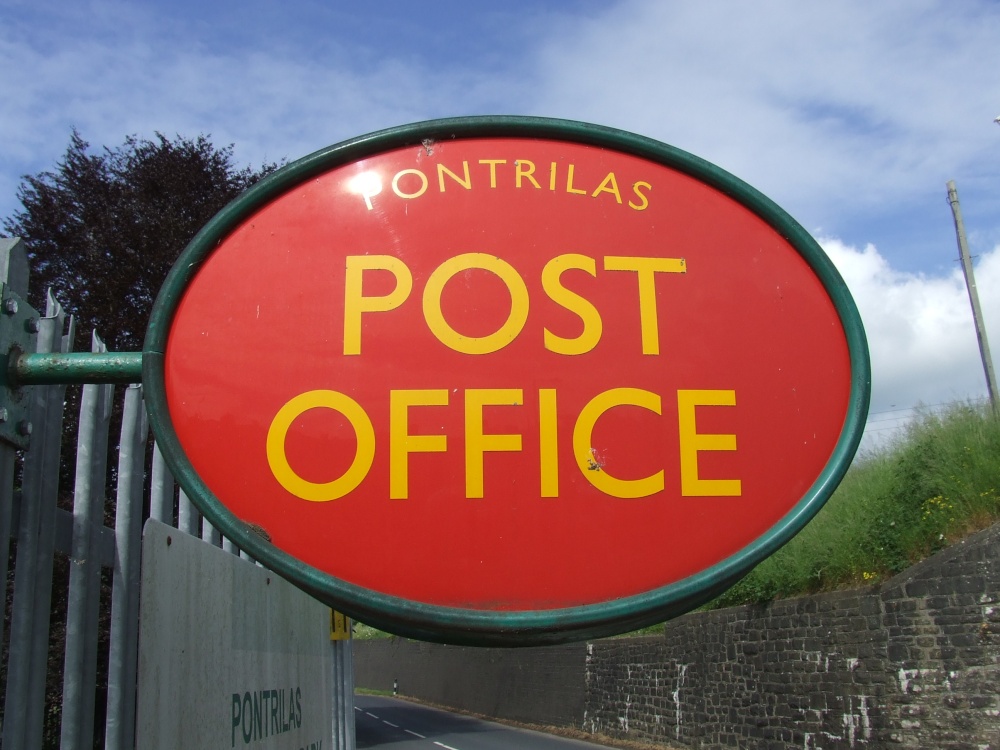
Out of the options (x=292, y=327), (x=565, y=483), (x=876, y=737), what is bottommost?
(x=876, y=737)

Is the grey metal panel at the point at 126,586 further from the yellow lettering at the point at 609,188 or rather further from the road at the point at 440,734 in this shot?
the road at the point at 440,734

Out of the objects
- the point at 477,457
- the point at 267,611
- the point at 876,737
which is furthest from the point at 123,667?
the point at 876,737

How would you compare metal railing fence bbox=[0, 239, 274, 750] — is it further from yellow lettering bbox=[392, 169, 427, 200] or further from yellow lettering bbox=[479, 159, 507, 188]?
yellow lettering bbox=[479, 159, 507, 188]

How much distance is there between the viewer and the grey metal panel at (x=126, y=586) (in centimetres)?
216

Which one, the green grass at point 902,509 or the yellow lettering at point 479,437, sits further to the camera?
the green grass at point 902,509

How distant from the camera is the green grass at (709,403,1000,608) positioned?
35.0 ft

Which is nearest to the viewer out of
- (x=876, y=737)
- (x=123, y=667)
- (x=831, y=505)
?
(x=123, y=667)

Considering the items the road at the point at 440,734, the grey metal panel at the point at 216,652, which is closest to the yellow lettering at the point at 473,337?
the grey metal panel at the point at 216,652

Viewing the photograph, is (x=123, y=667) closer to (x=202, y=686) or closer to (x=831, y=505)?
(x=202, y=686)

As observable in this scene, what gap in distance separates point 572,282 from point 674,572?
0.50 metres

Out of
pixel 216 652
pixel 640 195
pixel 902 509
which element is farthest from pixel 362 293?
pixel 902 509

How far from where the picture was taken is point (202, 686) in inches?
71.2

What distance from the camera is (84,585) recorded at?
2.11m

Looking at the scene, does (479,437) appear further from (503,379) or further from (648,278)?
(648,278)
